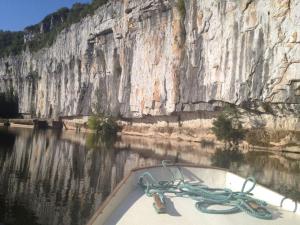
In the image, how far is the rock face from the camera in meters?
29.2

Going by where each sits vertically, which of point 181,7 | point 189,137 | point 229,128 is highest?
point 181,7

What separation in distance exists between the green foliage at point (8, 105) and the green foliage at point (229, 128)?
5261 cm

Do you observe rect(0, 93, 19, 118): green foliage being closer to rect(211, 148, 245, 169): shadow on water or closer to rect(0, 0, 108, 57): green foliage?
rect(0, 0, 108, 57): green foliage

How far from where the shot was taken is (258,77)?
30484mm

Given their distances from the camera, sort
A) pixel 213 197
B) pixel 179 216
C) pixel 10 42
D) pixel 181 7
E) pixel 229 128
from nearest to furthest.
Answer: pixel 179 216
pixel 213 197
pixel 229 128
pixel 181 7
pixel 10 42

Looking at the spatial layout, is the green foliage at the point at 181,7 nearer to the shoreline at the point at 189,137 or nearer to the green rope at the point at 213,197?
the shoreline at the point at 189,137

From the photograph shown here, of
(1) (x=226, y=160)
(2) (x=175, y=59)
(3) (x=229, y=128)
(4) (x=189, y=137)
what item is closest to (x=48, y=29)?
(2) (x=175, y=59)

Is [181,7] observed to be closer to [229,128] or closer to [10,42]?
[229,128]

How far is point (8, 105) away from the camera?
257 ft

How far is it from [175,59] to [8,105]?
46983 mm

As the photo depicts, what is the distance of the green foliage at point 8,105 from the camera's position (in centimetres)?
7619

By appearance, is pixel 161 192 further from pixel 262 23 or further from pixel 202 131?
pixel 202 131

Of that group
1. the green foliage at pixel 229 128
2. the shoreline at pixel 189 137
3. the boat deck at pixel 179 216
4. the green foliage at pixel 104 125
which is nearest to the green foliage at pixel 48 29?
the green foliage at pixel 104 125

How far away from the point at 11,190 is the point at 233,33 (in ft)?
80.0
